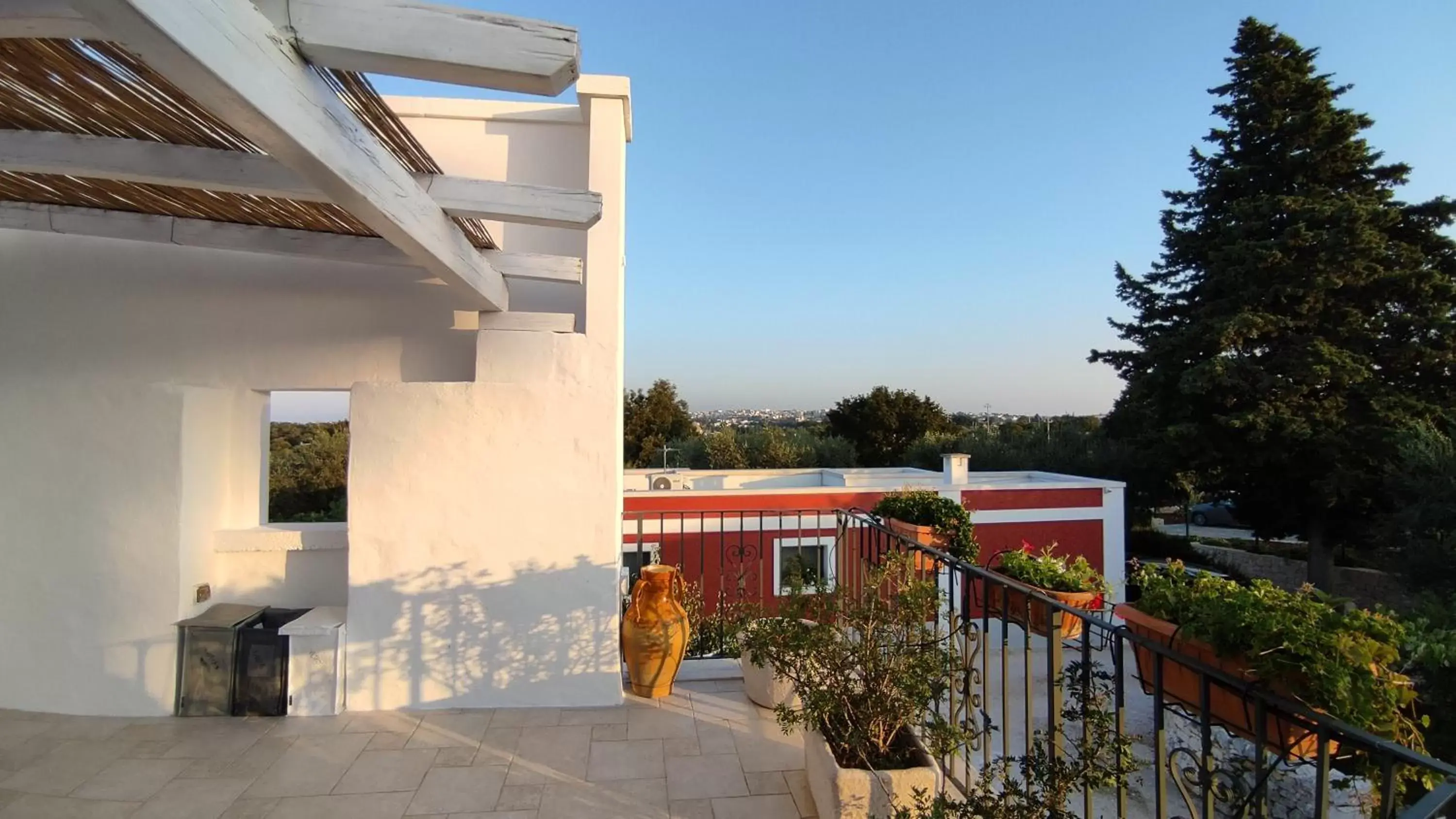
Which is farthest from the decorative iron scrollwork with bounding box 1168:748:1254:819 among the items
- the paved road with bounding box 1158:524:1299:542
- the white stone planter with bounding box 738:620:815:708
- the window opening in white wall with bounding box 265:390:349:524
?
the paved road with bounding box 1158:524:1299:542

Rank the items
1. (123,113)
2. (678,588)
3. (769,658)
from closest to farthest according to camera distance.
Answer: (123,113) → (769,658) → (678,588)

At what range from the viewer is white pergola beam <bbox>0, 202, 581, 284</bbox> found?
3.09 meters

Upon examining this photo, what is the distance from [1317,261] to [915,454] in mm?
10416

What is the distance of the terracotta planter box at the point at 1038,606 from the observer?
187 cm

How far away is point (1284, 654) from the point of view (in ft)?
4.34

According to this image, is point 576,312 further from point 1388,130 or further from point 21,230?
point 1388,130

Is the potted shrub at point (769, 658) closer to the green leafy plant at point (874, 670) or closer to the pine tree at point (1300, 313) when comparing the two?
the green leafy plant at point (874, 670)

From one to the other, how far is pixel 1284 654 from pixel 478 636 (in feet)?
10.5

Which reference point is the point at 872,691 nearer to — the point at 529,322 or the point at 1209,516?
the point at 529,322

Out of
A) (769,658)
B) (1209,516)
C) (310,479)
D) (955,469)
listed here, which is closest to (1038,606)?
(769,658)

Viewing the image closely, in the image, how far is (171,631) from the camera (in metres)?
3.34

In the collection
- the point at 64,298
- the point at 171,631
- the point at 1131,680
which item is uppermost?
the point at 64,298

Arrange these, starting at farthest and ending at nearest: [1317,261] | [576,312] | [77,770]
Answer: [1317,261], [576,312], [77,770]

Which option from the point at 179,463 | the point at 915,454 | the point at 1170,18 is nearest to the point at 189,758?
the point at 179,463
